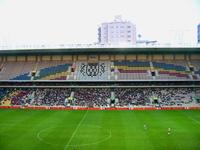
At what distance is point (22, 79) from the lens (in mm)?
58875

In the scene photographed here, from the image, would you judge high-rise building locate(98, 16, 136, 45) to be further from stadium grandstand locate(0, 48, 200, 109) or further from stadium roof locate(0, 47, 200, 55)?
stadium roof locate(0, 47, 200, 55)

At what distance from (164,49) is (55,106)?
79.6 feet

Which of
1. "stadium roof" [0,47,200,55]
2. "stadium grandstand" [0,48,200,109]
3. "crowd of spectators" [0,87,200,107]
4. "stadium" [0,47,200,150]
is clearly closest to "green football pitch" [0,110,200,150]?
"stadium" [0,47,200,150]

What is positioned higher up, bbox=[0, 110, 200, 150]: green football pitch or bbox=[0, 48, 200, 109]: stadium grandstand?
bbox=[0, 48, 200, 109]: stadium grandstand

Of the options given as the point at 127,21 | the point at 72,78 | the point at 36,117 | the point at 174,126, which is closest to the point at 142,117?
the point at 174,126

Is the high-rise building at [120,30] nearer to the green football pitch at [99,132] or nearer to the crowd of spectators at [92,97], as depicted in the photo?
the crowd of spectators at [92,97]

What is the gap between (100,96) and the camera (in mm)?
54406

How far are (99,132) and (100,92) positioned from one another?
83.4 feet

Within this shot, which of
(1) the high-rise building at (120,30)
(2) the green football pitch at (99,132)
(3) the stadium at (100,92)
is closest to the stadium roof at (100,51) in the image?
(3) the stadium at (100,92)

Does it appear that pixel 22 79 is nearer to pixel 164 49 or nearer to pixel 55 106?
pixel 55 106

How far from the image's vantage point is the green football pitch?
2542 cm

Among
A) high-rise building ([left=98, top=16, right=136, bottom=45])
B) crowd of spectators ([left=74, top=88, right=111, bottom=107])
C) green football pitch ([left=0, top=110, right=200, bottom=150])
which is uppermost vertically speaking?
high-rise building ([left=98, top=16, right=136, bottom=45])

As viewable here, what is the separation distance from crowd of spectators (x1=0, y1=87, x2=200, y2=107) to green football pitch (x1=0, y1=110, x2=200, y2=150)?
958cm

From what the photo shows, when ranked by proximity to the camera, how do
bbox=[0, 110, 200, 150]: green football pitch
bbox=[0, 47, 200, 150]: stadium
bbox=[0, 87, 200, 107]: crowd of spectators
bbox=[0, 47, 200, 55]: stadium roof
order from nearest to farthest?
1. bbox=[0, 110, 200, 150]: green football pitch
2. bbox=[0, 47, 200, 150]: stadium
3. bbox=[0, 87, 200, 107]: crowd of spectators
4. bbox=[0, 47, 200, 55]: stadium roof
